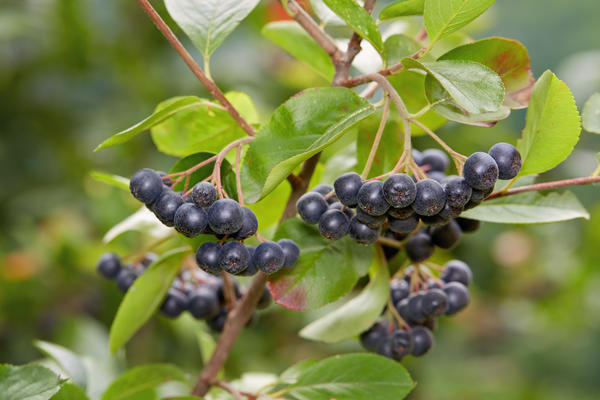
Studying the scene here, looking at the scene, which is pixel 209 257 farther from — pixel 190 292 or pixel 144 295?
pixel 190 292

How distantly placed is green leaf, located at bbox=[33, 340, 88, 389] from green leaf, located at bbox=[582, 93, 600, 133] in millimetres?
1006

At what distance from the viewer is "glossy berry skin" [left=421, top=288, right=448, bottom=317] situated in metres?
1.04

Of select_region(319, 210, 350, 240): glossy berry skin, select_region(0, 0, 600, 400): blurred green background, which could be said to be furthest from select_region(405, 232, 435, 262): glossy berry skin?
select_region(0, 0, 600, 400): blurred green background

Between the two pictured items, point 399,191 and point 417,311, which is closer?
point 399,191

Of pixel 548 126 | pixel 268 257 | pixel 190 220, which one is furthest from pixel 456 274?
pixel 190 220

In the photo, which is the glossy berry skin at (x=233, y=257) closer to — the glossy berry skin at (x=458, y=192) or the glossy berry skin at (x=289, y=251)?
the glossy berry skin at (x=289, y=251)

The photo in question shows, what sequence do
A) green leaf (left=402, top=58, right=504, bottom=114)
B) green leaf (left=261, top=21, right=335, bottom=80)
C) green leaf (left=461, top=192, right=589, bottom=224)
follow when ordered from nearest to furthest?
green leaf (left=402, top=58, right=504, bottom=114) < green leaf (left=461, top=192, right=589, bottom=224) < green leaf (left=261, top=21, right=335, bottom=80)

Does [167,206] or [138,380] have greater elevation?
[167,206]

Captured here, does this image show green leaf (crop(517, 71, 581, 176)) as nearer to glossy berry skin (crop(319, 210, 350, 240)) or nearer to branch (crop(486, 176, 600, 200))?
branch (crop(486, 176, 600, 200))

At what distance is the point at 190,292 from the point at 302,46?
1.78 feet

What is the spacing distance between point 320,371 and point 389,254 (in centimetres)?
25

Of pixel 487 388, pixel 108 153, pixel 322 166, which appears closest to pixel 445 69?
pixel 322 166

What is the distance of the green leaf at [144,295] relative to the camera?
3.51 feet

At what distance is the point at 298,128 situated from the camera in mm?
823
